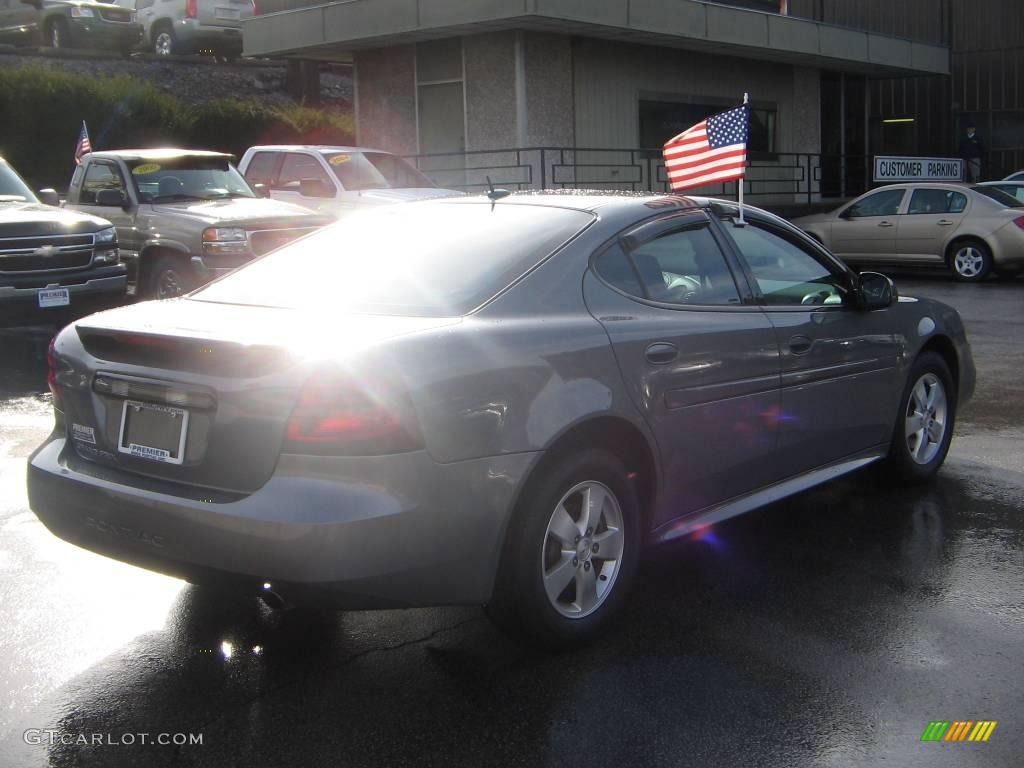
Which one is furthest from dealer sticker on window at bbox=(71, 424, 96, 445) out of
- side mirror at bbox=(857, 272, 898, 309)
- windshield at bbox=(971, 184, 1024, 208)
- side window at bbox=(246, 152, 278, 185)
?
windshield at bbox=(971, 184, 1024, 208)

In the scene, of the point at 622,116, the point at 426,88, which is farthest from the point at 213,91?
the point at 622,116

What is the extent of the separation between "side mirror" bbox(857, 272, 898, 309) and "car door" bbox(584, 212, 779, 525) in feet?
2.64

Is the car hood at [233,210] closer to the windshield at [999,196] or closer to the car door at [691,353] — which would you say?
the car door at [691,353]

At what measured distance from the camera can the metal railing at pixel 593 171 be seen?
20.3 meters

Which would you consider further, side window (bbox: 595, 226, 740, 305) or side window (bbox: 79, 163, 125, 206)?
side window (bbox: 79, 163, 125, 206)

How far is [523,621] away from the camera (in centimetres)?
397

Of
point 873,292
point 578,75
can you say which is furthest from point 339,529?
point 578,75

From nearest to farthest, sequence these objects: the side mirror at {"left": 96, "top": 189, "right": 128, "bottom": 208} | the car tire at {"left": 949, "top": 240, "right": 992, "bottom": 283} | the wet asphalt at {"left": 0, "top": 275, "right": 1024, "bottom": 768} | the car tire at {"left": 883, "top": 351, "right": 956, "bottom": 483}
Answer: the wet asphalt at {"left": 0, "top": 275, "right": 1024, "bottom": 768}
the car tire at {"left": 883, "top": 351, "right": 956, "bottom": 483}
the side mirror at {"left": 96, "top": 189, "right": 128, "bottom": 208}
the car tire at {"left": 949, "top": 240, "right": 992, "bottom": 283}

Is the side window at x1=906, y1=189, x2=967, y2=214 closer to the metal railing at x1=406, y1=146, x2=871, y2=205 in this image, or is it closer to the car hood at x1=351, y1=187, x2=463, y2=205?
the metal railing at x1=406, y1=146, x2=871, y2=205

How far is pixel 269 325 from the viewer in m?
3.96

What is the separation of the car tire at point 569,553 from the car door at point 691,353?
0.82 feet

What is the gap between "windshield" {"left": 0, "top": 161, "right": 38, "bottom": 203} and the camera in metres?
12.1

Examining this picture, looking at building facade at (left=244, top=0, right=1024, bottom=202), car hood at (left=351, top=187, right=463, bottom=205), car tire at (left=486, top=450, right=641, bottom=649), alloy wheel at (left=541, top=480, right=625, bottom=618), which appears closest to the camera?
car tire at (left=486, top=450, right=641, bottom=649)

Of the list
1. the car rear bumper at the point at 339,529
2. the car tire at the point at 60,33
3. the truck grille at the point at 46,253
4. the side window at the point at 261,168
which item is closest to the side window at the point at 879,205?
the side window at the point at 261,168
